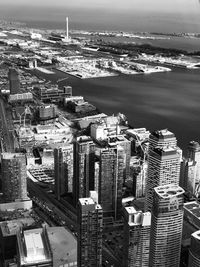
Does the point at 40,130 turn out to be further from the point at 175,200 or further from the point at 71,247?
the point at 175,200

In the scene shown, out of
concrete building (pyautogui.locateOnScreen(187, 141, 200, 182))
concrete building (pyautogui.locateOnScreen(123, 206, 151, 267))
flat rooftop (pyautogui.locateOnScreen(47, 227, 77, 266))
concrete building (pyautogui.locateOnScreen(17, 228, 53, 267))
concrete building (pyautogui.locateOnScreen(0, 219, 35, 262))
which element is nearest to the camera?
concrete building (pyautogui.locateOnScreen(17, 228, 53, 267))

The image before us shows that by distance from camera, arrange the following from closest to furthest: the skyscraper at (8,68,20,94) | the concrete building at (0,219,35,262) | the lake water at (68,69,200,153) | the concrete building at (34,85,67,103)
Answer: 1. the concrete building at (0,219,35,262)
2. the lake water at (68,69,200,153)
3. the skyscraper at (8,68,20,94)
4. the concrete building at (34,85,67,103)

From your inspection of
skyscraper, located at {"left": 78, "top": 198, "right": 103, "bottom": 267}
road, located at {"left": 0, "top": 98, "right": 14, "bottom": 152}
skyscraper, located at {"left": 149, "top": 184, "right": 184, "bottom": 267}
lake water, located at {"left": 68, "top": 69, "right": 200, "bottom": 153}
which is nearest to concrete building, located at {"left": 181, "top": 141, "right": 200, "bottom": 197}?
lake water, located at {"left": 68, "top": 69, "right": 200, "bottom": 153}

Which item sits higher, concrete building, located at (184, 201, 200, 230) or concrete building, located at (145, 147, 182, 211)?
concrete building, located at (145, 147, 182, 211)

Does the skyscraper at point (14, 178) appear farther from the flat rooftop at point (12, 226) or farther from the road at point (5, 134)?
the road at point (5, 134)

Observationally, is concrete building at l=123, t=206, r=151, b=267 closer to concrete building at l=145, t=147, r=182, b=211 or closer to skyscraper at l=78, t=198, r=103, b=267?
skyscraper at l=78, t=198, r=103, b=267

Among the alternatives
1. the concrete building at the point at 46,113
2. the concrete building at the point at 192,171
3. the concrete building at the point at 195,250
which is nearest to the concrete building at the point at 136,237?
the concrete building at the point at 195,250
